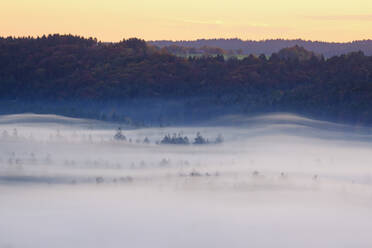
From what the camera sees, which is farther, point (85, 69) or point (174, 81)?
point (85, 69)

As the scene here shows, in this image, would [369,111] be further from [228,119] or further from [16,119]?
[16,119]

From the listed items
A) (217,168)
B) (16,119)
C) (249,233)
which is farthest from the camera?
(16,119)

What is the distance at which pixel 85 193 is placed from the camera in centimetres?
4703

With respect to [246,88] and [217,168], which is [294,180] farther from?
[246,88]

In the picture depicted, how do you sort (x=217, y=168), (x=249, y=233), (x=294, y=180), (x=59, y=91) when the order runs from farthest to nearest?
(x=59, y=91)
(x=217, y=168)
(x=294, y=180)
(x=249, y=233)

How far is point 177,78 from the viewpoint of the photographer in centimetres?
14988

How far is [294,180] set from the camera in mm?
53562

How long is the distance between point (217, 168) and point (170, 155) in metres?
11.2

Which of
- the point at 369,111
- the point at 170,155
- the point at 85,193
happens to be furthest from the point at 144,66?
the point at 85,193

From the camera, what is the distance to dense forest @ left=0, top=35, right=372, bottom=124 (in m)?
132

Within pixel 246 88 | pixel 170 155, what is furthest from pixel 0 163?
pixel 246 88

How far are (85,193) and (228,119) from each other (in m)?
86.6

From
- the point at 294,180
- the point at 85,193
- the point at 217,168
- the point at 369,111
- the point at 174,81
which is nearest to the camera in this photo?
the point at 85,193

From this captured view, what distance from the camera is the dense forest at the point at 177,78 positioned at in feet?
431
